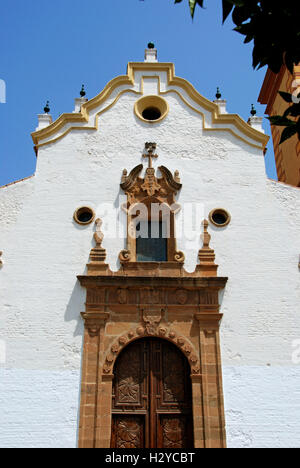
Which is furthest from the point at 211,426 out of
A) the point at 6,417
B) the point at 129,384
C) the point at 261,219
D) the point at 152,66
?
the point at 152,66

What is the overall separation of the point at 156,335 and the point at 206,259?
78.5 inches

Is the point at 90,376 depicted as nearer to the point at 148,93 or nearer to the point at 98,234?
the point at 98,234

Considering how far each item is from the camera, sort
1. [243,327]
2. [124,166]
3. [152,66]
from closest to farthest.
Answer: [243,327]
[124,166]
[152,66]

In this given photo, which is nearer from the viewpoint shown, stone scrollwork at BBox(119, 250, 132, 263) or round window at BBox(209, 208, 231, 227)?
stone scrollwork at BBox(119, 250, 132, 263)

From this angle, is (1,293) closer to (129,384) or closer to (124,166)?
(129,384)

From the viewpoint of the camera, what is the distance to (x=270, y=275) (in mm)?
10578

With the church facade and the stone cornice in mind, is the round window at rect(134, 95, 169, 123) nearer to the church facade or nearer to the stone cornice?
the church facade

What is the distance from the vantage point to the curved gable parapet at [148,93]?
39.8 ft

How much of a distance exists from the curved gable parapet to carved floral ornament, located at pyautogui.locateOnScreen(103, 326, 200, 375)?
5194 millimetres

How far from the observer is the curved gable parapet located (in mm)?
12117

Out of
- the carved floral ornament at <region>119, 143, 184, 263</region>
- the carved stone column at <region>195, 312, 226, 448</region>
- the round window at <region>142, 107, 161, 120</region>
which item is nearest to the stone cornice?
the carved stone column at <region>195, 312, 226, 448</region>

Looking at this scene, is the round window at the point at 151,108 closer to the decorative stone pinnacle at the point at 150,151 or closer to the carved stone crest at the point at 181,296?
the decorative stone pinnacle at the point at 150,151

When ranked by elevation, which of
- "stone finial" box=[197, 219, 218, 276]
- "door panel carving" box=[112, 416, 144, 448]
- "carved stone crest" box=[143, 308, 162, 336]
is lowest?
"door panel carving" box=[112, 416, 144, 448]

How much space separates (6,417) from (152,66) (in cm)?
921
